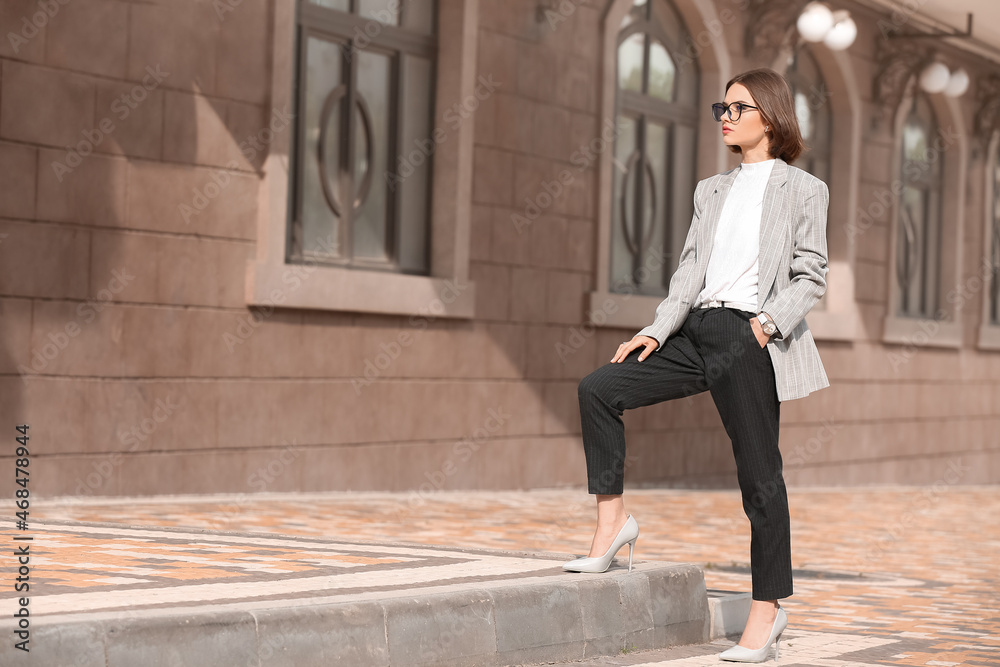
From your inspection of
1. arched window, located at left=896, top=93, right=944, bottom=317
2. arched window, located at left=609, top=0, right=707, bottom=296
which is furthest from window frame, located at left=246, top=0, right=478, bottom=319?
arched window, located at left=896, top=93, right=944, bottom=317

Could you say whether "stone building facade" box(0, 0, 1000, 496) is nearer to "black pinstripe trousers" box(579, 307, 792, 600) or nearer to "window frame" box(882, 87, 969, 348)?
"window frame" box(882, 87, 969, 348)

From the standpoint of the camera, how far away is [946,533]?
10883mm

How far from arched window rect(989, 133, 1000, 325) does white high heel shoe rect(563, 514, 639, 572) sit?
16.9 m

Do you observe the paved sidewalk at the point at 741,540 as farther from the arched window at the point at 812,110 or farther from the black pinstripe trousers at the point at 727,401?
the arched window at the point at 812,110

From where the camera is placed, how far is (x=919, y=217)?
19.4 metres

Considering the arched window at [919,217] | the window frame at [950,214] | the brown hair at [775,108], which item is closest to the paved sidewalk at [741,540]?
the brown hair at [775,108]

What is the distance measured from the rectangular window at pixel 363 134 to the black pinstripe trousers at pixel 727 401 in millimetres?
6083

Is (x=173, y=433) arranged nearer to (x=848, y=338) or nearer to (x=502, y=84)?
(x=502, y=84)

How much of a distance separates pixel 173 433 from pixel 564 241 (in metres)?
4.47

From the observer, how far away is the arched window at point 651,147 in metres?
14.1

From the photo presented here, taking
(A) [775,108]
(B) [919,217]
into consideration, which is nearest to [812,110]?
(B) [919,217]

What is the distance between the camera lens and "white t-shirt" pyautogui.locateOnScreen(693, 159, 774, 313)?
482cm

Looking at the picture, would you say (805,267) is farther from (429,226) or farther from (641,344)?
(429,226)

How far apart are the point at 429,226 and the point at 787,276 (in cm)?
723
